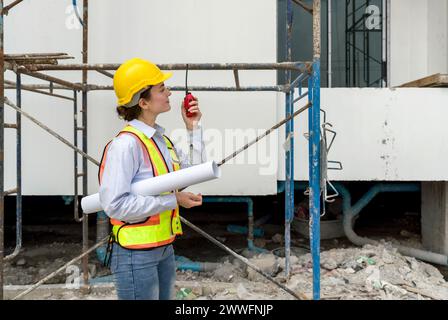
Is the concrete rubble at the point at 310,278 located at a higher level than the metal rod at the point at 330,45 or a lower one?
lower

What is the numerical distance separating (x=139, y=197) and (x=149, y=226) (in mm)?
181

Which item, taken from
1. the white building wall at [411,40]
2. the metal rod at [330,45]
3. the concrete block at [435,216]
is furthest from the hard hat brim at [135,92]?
the white building wall at [411,40]

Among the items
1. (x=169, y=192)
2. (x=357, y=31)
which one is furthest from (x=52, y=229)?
(x=357, y=31)

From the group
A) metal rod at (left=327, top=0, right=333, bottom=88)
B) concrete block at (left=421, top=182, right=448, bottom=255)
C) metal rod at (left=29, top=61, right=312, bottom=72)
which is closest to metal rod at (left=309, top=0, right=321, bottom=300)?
metal rod at (left=29, top=61, right=312, bottom=72)

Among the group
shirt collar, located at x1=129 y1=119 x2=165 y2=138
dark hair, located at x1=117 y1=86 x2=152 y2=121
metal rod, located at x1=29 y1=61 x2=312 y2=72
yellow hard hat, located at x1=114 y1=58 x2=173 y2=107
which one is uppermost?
metal rod, located at x1=29 y1=61 x2=312 y2=72

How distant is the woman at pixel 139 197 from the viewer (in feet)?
5.34

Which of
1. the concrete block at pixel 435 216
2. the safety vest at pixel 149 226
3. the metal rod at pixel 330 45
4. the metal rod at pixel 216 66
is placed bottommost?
the concrete block at pixel 435 216

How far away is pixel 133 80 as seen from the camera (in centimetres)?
178

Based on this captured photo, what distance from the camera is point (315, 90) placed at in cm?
269

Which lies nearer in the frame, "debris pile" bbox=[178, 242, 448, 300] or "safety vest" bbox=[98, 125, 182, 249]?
"safety vest" bbox=[98, 125, 182, 249]

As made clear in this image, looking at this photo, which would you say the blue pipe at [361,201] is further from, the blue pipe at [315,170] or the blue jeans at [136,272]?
the blue jeans at [136,272]

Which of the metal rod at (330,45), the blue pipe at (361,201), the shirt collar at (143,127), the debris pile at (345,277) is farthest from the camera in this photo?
the metal rod at (330,45)

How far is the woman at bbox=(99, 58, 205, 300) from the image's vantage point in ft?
5.34

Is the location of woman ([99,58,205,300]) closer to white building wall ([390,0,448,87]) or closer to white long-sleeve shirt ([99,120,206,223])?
white long-sleeve shirt ([99,120,206,223])
